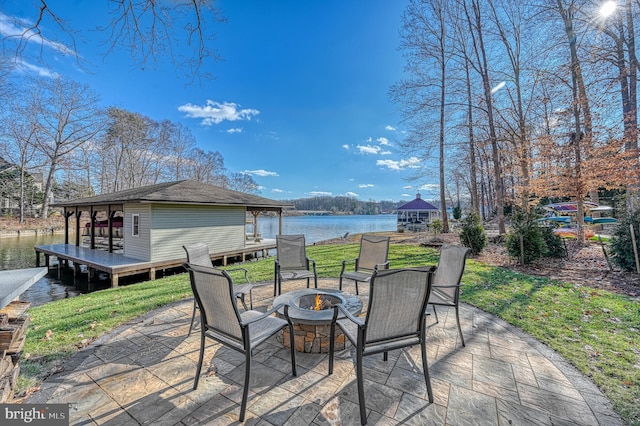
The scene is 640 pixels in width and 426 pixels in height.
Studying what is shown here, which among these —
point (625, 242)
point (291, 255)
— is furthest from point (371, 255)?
point (625, 242)

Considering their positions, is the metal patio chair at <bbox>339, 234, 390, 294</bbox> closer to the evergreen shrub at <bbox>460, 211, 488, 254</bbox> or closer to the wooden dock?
the evergreen shrub at <bbox>460, 211, 488, 254</bbox>

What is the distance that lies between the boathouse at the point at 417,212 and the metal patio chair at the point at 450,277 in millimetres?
20098

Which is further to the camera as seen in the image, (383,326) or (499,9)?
(499,9)

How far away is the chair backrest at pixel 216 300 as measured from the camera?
1.94m

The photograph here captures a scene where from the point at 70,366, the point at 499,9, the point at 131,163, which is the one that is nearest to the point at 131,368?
the point at 70,366

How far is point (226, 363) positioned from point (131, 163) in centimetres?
2833

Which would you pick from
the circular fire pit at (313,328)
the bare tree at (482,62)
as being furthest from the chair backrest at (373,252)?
the bare tree at (482,62)

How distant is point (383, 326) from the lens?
197cm

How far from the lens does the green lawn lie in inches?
93.1

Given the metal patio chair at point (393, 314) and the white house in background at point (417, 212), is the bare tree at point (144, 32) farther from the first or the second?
the white house in background at point (417, 212)

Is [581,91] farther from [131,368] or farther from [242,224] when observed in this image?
[242,224]

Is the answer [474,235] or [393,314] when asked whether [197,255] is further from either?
[474,235]

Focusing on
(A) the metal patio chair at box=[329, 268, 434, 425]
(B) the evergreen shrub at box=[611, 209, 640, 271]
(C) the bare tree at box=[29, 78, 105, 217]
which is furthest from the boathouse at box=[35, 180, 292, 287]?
(C) the bare tree at box=[29, 78, 105, 217]

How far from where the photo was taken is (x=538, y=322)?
347 cm
